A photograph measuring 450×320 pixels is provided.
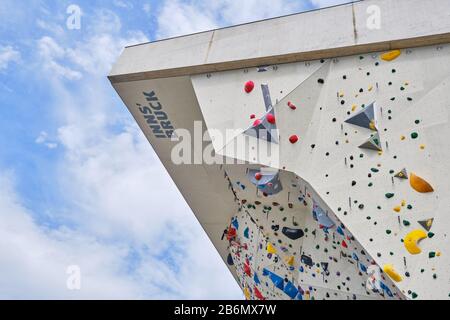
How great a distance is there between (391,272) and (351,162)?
1509 mm

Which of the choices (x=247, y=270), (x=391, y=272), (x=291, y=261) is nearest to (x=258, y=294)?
(x=247, y=270)

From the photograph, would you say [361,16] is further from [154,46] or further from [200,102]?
[154,46]

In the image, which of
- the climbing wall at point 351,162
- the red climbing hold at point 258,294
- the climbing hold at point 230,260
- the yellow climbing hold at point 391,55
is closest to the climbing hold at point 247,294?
the red climbing hold at point 258,294

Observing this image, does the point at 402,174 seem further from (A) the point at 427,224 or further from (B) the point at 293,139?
(B) the point at 293,139

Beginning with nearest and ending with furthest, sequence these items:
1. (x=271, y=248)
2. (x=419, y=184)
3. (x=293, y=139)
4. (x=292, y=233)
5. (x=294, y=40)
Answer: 1. (x=419, y=184)
2. (x=293, y=139)
3. (x=294, y=40)
4. (x=292, y=233)
5. (x=271, y=248)

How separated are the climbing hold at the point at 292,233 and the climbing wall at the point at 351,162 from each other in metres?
0.02

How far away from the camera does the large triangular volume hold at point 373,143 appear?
17.4ft

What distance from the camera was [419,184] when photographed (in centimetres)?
496

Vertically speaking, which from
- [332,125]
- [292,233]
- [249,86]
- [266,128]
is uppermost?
[249,86]

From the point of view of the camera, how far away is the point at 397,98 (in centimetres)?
542

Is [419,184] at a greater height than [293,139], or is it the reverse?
[293,139]

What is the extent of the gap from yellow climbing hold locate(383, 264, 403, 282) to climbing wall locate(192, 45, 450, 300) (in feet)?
0.04

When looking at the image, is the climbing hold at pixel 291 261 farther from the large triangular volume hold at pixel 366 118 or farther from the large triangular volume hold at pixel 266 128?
the large triangular volume hold at pixel 366 118
